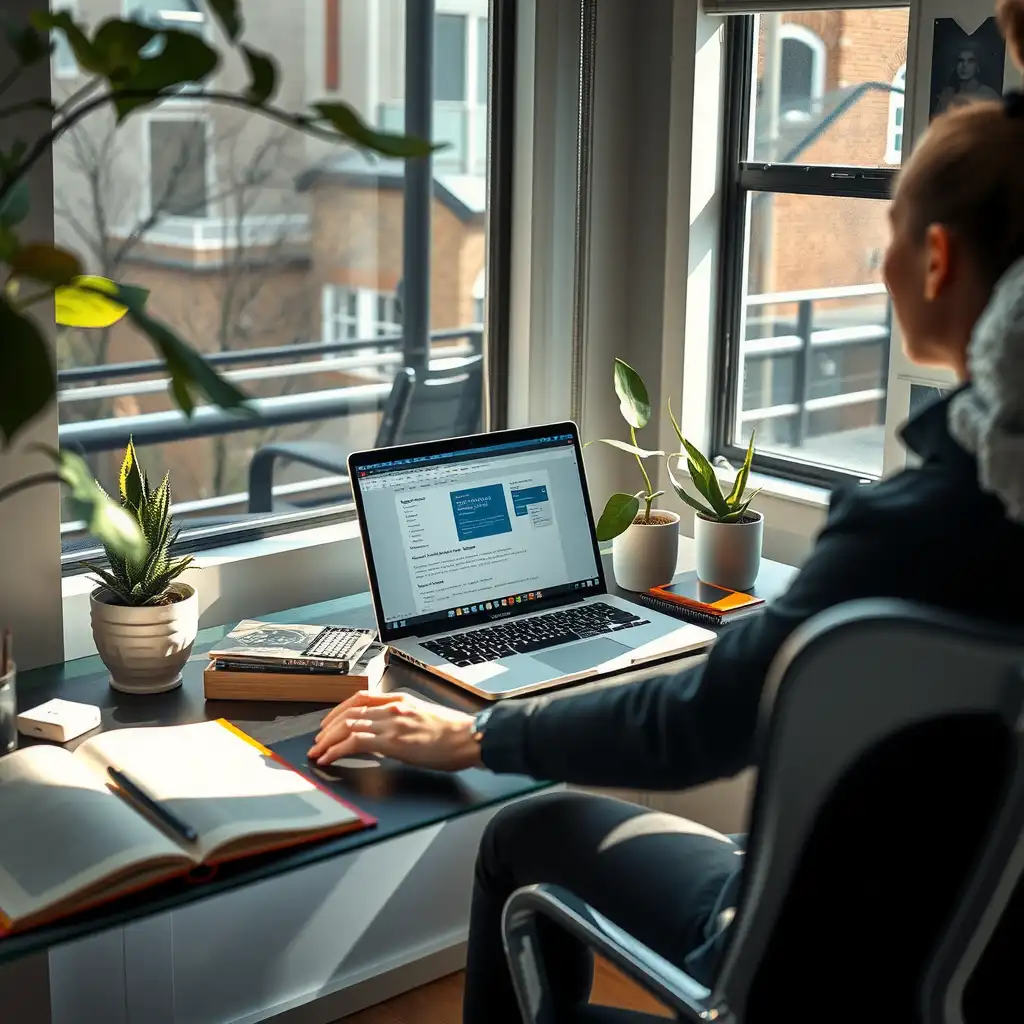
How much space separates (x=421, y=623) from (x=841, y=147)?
44.7 inches

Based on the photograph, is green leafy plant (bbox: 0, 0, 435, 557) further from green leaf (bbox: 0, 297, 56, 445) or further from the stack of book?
the stack of book

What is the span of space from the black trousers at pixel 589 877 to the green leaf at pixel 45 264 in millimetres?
853

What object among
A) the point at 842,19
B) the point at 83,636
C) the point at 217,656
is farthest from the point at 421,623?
the point at 842,19

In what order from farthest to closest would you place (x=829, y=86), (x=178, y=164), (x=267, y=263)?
(x=267, y=263) → (x=178, y=164) → (x=829, y=86)

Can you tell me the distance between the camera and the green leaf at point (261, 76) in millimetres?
1088

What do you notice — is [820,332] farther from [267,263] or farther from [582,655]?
[267,263]

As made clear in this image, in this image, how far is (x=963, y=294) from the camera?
1257 mm

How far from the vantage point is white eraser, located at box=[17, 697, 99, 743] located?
1.67 metres

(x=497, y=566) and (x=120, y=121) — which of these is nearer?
(x=120, y=121)

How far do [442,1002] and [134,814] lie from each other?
1.08 meters

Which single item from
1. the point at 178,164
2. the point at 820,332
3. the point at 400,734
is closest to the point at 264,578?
the point at 400,734

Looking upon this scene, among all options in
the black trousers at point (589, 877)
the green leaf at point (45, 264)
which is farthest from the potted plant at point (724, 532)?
the green leaf at point (45, 264)

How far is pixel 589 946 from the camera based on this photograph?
54.5 inches

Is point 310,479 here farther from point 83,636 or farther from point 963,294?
point 963,294
